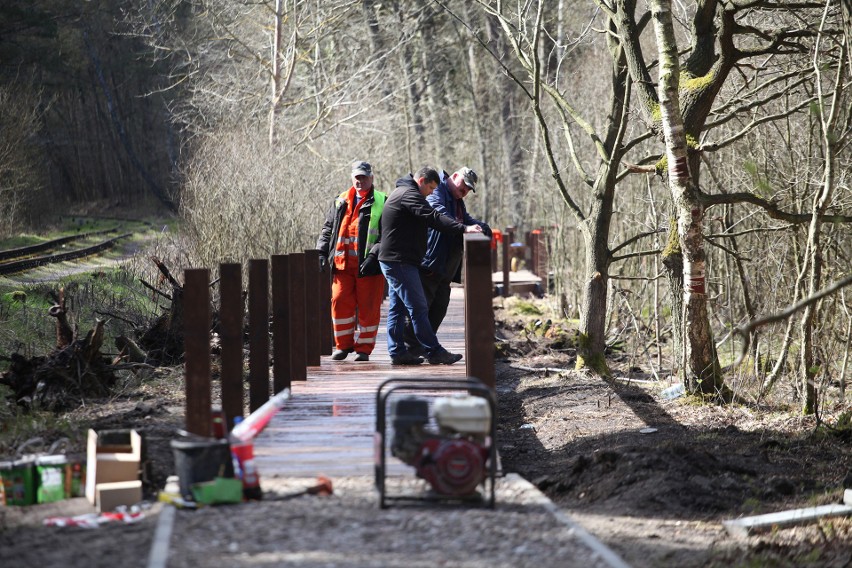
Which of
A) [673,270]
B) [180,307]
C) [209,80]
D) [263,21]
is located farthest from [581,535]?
[209,80]

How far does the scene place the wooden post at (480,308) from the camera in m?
7.34

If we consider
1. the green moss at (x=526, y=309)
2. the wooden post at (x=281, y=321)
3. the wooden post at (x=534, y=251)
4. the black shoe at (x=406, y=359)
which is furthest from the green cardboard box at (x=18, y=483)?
the wooden post at (x=534, y=251)

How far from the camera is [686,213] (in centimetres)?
1026

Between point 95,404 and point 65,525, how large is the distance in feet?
13.4

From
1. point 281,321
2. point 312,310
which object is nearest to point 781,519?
point 281,321

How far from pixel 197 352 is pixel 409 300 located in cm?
370

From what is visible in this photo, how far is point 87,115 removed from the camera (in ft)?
169

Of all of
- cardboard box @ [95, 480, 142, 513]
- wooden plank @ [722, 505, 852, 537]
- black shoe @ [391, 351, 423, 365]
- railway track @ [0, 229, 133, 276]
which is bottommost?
wooden plank @ [722, 505, 852, 537]

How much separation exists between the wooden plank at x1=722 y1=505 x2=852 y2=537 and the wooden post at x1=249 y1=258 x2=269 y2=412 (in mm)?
3476

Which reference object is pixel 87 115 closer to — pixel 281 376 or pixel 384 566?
pixel 281 376

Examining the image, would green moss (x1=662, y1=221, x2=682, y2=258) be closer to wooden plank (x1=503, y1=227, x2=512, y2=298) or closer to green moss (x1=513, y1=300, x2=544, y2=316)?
green moss (x1=513, y1=300, x2=544, y2=316)

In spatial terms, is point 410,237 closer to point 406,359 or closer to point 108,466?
point 406,359

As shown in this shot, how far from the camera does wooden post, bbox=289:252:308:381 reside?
9672 mm

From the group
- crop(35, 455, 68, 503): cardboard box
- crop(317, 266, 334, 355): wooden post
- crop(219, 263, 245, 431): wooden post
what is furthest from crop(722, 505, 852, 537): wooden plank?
crop(317, 266, 334, 355): wooden post
